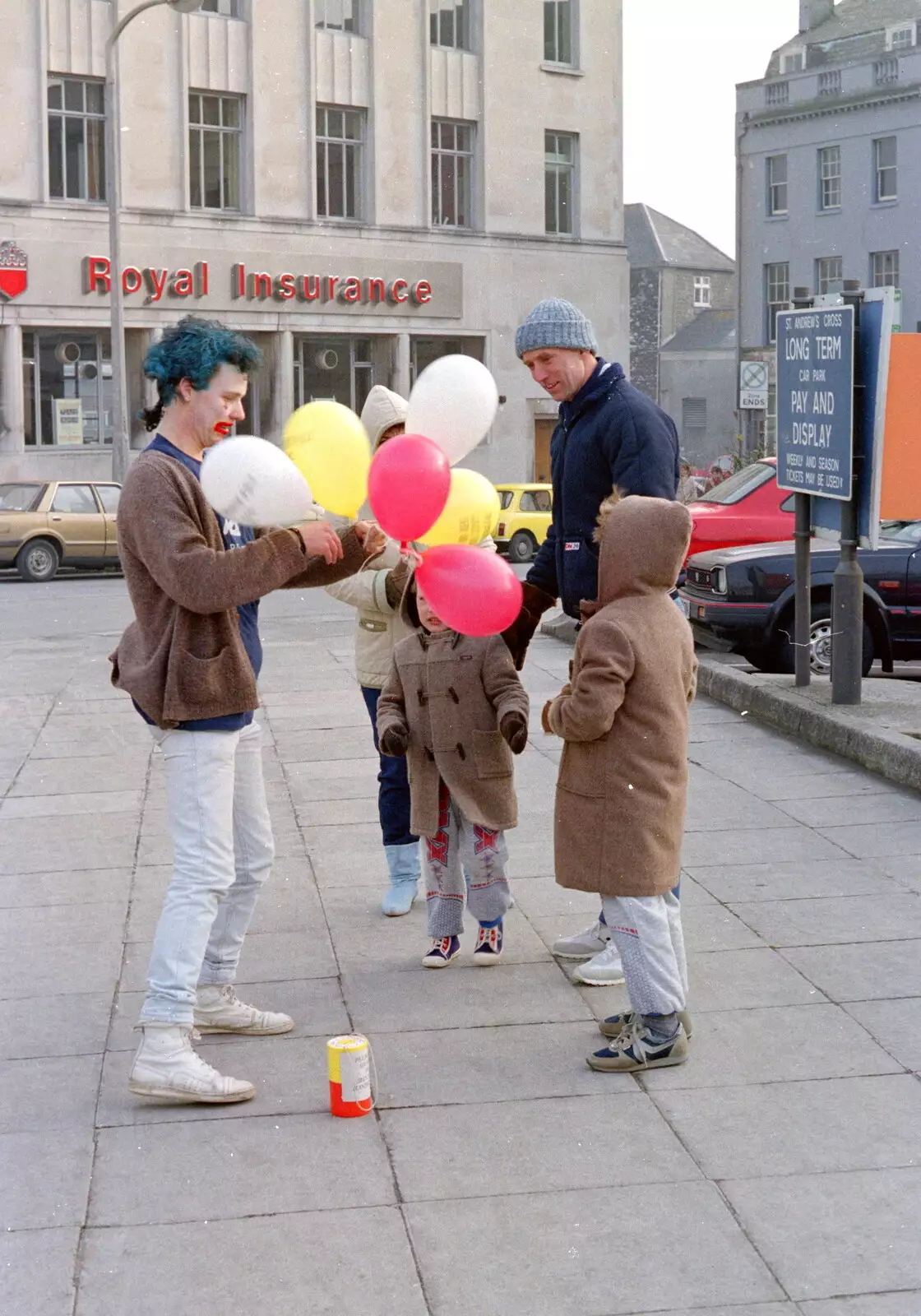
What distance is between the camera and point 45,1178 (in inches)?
156

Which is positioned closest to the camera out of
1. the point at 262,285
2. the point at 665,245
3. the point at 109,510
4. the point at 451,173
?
the point at 109,510

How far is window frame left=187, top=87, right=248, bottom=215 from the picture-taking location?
114ft

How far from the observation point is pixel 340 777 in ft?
28.8

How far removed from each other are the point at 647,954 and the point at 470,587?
1098mm

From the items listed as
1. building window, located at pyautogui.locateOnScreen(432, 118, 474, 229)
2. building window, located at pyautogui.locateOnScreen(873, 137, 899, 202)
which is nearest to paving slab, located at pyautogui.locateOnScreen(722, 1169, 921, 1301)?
building window, located at pyautogui.locateOnScreen(432, 118, 474, 229)

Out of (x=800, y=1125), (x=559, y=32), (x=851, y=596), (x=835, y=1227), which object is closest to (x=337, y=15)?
(x=559, y=32)

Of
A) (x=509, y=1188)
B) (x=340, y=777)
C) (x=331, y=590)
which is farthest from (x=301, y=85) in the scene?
(x=509, y=1188)

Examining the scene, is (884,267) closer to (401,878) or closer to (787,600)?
(787,600)

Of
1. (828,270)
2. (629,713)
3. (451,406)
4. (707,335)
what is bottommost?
(629,713)

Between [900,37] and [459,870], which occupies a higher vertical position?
[900,37]

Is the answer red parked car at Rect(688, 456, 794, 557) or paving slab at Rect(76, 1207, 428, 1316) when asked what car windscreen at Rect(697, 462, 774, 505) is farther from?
paving slab at Rect(76, 1207, 428, 1316)

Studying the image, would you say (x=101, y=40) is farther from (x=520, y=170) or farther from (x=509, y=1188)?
(x=509, y=1188)

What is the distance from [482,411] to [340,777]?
427 centimetres

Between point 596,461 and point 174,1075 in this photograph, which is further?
point 596,461
